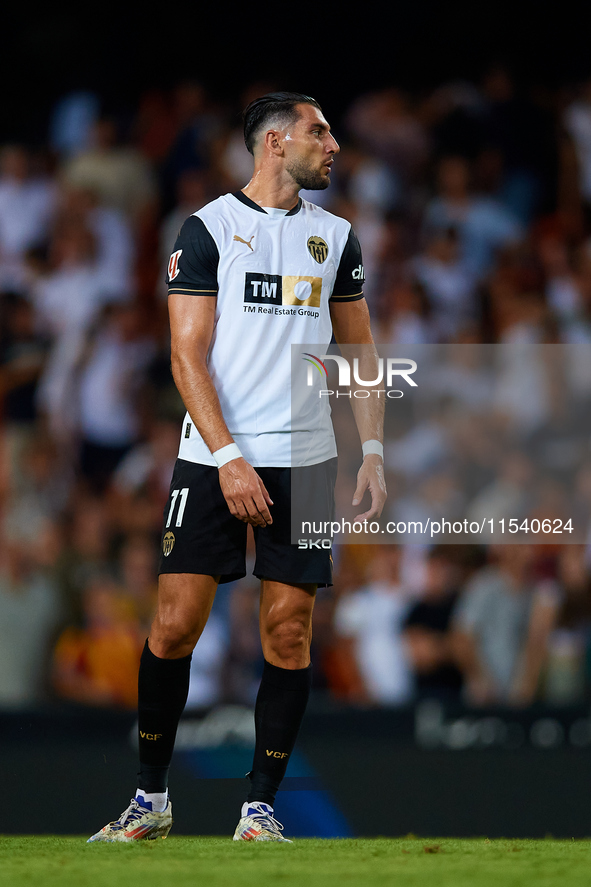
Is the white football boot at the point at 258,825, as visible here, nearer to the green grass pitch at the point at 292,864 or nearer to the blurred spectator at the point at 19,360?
the green grass pitch at the point at 292,864

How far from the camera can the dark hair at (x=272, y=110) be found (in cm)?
315

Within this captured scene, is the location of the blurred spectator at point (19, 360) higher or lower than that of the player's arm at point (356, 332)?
higher

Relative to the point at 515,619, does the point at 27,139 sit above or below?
above

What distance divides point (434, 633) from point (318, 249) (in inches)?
119

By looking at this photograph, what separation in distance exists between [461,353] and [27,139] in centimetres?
344

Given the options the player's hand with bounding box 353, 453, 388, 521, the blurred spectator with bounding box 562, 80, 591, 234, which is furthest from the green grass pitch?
the blurred spectator with bounding box 562, 80, 591, 234

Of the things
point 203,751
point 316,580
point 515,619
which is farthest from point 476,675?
point 316,580

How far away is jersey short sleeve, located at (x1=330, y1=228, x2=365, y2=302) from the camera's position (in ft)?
10.6

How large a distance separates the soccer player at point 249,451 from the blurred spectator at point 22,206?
4.33 m

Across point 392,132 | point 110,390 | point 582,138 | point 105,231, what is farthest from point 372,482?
point 582,138

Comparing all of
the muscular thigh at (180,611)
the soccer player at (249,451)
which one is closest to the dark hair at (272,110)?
the soccer player at (249,451)

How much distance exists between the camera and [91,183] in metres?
7.16

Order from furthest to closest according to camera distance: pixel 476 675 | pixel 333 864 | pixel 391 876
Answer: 1. pixel 476 675
2. pixel 333 864
3. pixel 391 876

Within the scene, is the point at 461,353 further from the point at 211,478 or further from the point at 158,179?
the point at 211,478
